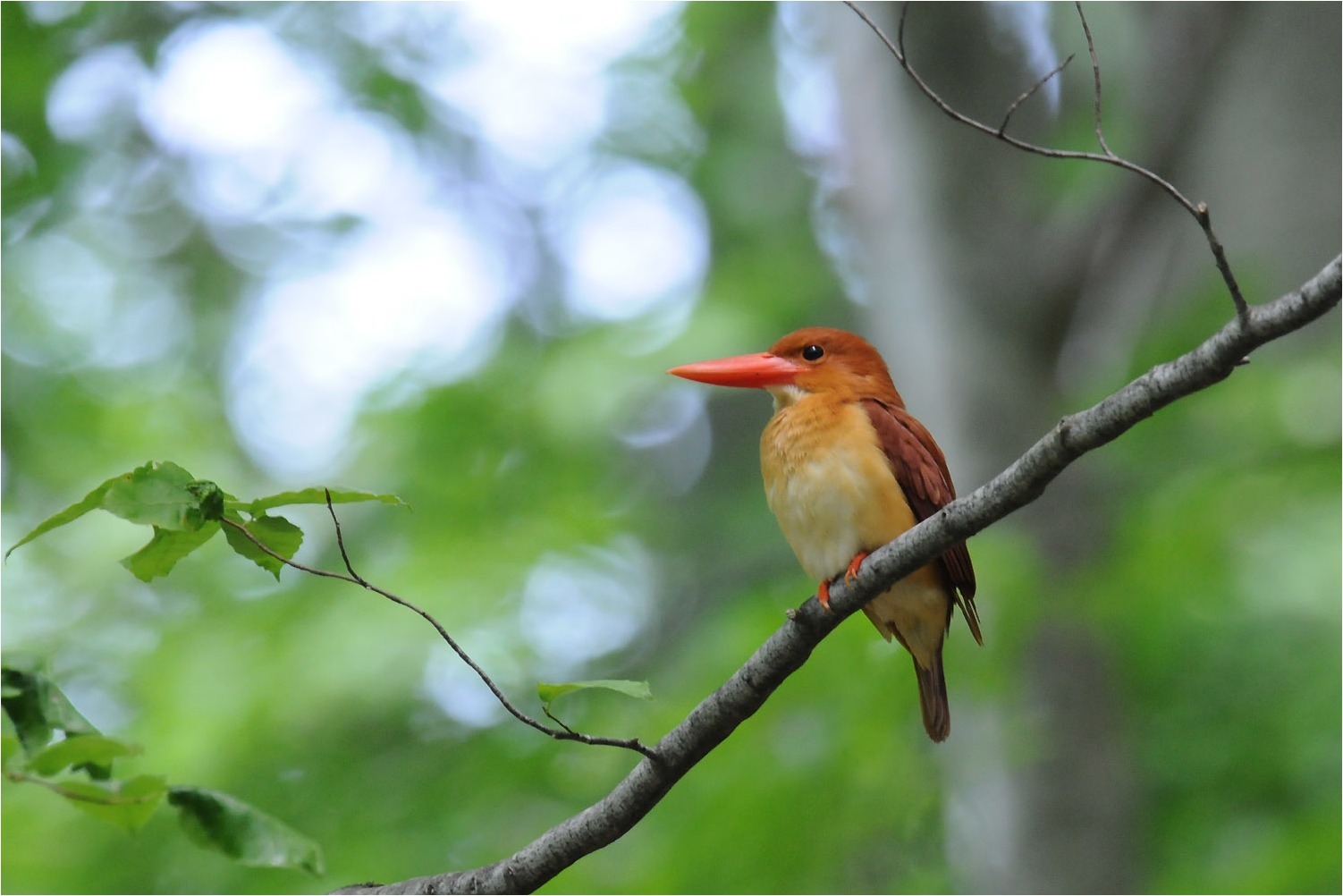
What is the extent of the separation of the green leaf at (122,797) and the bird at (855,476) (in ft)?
4.54

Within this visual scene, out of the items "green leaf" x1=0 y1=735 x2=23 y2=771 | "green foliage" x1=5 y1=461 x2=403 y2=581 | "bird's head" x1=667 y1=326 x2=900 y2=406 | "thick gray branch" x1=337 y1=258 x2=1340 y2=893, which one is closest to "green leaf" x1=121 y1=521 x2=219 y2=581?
"green foliage" x1=5 y1=461 x2=403 y2=581

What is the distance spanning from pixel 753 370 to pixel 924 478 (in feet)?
1.71

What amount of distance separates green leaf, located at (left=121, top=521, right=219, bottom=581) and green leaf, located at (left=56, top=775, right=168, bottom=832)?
38 centimetres

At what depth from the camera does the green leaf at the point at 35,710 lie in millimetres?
1399

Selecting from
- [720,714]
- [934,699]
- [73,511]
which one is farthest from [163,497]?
[934,699]

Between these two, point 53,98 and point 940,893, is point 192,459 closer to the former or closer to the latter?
point 53,98

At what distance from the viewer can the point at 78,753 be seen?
121 centimetres

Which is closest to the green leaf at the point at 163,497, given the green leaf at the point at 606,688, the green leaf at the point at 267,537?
the green leaf at the point at 267,537

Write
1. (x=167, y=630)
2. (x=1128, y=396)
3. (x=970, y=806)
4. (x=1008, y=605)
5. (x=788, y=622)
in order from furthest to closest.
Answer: (x=167, y=630) < (x=970, y=806) < (x=1008, y=605) < (x=788, y=622) < (x=1128, y=396)

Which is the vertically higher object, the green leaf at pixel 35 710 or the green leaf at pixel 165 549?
the green leaf at pixel 165 549

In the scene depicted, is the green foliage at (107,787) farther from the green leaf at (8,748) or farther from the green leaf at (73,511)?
the green leaf at (73,511)

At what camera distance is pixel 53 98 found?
5.47 metres

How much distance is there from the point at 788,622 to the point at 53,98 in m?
4.96

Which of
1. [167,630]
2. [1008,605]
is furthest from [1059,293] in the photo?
[167,630]
